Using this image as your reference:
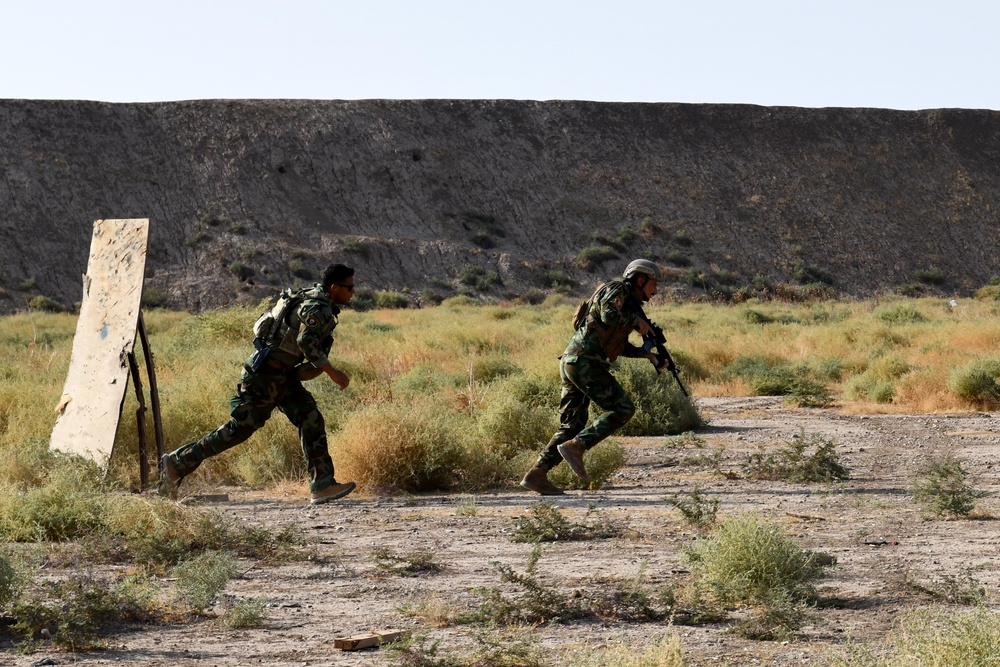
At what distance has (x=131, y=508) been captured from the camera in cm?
759

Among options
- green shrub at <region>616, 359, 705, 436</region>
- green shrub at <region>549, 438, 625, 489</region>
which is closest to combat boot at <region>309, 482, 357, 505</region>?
green shrub at <region>549, 438, 625, 489</region>

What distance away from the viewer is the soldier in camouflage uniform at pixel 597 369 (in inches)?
368

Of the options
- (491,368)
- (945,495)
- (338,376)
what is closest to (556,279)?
(491,368)

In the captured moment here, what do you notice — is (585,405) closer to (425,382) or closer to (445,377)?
(425,382)

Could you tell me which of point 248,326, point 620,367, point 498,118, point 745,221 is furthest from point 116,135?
point 620,367

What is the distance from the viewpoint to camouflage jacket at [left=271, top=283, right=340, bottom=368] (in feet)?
28.3

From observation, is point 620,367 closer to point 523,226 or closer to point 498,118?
point 523,226

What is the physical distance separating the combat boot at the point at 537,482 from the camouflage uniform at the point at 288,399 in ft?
4.79

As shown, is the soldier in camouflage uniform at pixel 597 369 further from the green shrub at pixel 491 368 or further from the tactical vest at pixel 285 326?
the green shrub at pixel 491 368

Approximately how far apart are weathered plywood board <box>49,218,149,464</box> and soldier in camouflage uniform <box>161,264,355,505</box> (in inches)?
27.3

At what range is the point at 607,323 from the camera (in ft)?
30.4

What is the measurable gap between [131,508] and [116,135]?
49.1 metres

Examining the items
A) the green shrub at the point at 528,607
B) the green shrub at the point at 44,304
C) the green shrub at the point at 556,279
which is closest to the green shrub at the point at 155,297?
the green shrub at the point at 44,304

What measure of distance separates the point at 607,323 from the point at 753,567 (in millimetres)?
3660
